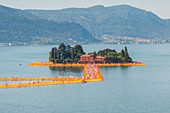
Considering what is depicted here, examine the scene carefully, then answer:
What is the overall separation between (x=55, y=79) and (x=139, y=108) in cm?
5819

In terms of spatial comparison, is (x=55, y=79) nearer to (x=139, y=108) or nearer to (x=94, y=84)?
(x=94, y=84)

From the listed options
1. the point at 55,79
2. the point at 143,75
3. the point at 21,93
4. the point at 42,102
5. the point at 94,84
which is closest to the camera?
the point at 42,102

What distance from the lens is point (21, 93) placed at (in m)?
130

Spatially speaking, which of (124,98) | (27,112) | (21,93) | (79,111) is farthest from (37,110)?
(124,98)

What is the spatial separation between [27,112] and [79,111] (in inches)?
622

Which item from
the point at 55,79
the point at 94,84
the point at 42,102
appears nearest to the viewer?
the point at 42,102

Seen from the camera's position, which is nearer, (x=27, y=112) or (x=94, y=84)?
(x=27, y=112)

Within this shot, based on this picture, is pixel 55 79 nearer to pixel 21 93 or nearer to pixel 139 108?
pixel 21 93

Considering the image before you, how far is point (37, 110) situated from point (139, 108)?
3184 centimetres

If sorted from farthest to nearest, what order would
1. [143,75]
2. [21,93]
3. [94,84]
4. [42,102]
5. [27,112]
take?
[143,75] < [94,84] < [21,93] < [42,102] < [27,112]

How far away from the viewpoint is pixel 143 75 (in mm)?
179250

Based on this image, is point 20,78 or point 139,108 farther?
point 20,78

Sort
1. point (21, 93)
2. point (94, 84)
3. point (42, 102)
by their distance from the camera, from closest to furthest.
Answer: point (42, 102) → point (21, 93) → point (94, 84)

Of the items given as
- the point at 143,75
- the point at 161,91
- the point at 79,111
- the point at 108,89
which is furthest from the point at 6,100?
the point at 143,75
